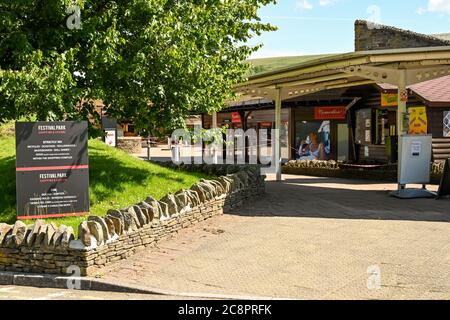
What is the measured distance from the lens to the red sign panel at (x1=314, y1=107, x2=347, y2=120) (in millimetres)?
24969

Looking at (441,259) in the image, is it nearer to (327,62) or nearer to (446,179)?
(446,179)

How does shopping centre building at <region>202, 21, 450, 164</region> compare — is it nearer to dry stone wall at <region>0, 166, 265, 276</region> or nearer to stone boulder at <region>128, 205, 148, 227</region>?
dry stone wall at <region>0, 166, 265, 276</region>

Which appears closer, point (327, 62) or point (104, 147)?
point (327, 62)

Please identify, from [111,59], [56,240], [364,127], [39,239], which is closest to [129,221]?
[56,240]

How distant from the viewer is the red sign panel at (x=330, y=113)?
24969 millimetres

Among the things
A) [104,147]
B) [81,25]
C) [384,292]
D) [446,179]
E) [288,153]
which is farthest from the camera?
[288,153]

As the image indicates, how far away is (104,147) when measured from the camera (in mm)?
17656

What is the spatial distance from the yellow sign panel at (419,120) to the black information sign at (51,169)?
13.2 meters

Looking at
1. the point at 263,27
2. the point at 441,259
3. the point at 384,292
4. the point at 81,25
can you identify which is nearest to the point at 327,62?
the point at 263,27

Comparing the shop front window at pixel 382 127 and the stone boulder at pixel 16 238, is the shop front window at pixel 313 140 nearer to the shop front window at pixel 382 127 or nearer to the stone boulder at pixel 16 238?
the shop front window at pixel 382 127

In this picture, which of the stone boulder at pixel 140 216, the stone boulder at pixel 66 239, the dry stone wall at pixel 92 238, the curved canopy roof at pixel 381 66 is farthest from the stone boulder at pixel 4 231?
the curved canopy roof at pixel 381 66

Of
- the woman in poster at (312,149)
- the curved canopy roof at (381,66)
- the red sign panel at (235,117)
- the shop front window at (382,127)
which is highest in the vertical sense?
the curved canopy roof at (381,66)

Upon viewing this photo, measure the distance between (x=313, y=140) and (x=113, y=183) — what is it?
15.9 metres
